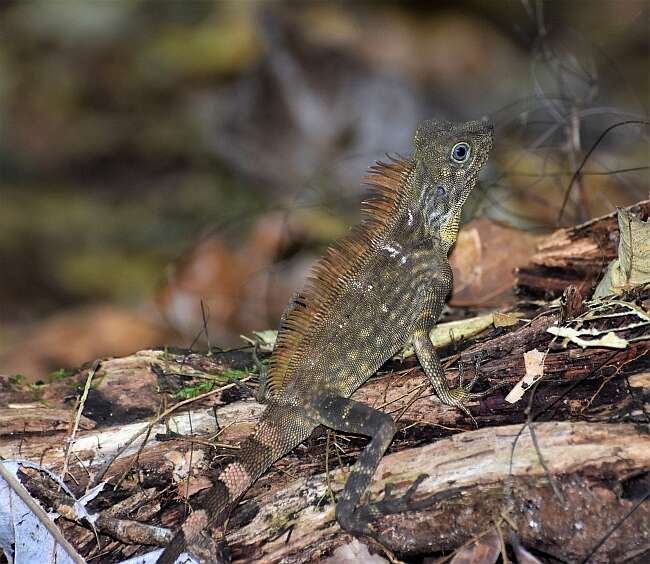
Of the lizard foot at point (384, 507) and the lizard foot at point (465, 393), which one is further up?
the lizard foot at point (465, 393)

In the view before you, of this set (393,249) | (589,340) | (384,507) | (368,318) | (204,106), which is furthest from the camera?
(204,106)

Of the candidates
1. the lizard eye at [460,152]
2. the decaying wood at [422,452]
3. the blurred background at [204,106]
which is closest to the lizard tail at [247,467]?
the decaying wood at [422,452]

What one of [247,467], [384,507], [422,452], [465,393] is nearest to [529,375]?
[465,393]

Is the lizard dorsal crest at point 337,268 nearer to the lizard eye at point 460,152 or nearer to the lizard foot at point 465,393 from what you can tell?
the lizard eye at point 460,152

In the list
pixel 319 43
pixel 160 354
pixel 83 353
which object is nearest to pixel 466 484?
pixel 160 354

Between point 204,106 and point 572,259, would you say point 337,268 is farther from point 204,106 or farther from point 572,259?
point 204,106

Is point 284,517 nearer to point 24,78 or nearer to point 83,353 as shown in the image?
point 83,353
